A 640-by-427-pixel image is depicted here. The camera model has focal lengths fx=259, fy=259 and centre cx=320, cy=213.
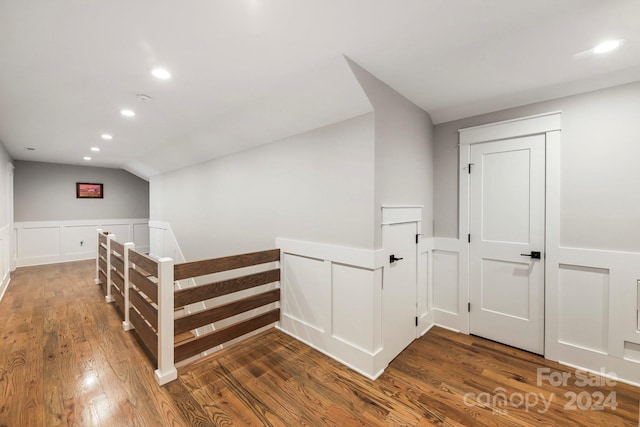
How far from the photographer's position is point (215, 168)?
13.5 ft

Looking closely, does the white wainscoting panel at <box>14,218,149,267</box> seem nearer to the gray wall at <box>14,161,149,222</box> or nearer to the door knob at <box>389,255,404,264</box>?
the gray wall at <box>14,161,149,222</box>

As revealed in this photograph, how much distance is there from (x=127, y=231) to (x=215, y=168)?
540 cm

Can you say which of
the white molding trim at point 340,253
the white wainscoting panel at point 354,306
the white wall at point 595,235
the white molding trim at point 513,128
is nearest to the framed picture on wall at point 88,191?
the white molding trim at point 340,253

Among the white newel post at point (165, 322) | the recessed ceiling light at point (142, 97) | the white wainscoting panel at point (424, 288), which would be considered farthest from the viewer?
the white wainscoting panel at point (424, 288)

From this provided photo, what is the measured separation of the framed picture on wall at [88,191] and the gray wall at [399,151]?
26.6ft

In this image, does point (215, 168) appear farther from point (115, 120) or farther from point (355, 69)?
point (355, 69)

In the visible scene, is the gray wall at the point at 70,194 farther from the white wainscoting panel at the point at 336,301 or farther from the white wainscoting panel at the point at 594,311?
the white wainscoting panel at the point at 594,311

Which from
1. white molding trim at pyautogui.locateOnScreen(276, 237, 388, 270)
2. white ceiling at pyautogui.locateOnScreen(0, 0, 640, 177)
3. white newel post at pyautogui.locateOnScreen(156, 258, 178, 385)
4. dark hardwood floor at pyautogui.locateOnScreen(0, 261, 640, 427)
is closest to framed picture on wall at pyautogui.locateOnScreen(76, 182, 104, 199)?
white ceiling at pyautogui.locateOnScreen(0, 0, 640, 177)

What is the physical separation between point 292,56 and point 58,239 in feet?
26.4

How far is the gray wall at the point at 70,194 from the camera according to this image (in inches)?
241

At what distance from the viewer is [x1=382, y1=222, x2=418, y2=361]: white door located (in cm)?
230

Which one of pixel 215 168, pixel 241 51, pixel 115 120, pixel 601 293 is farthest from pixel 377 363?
pixel 115 120

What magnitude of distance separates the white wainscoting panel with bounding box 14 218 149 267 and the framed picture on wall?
0.66 meters

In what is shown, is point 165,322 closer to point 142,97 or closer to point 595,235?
point 142,97
